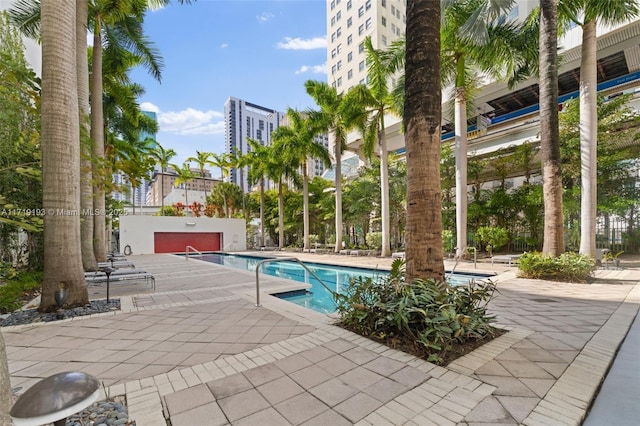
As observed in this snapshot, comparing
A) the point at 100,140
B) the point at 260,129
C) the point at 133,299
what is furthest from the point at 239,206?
the point at 260,129

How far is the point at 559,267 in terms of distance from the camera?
7410 mm

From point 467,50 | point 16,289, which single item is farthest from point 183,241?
point 467,50

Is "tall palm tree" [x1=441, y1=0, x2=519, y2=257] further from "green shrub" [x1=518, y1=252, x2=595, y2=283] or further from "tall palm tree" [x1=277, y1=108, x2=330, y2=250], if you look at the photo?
"tall palm tree" [x1=277, y1=108, x2=330, y2=250]

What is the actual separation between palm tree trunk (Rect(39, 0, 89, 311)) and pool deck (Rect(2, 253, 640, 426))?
40.7 inches

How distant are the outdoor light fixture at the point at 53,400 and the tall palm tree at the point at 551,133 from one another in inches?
393

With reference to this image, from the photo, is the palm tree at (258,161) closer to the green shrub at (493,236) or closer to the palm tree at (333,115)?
the palm tree at (333,115)

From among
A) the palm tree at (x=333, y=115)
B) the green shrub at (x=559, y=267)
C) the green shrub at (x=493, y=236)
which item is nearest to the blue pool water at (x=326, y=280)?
the green shrub at (x=559, y=267)

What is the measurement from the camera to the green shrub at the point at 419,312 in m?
3.21

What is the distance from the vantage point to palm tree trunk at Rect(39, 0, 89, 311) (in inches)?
189

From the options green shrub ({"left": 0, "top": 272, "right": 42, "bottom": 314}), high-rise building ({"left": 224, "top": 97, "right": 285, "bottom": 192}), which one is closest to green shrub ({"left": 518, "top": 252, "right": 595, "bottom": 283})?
green shrub ({"left": 0, "top": 272, "right": 42, "bottom": 314})

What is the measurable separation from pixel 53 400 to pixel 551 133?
10.7 metres

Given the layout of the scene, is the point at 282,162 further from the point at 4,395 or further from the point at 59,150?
the point at 4,395

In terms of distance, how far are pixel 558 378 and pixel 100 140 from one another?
497 inches

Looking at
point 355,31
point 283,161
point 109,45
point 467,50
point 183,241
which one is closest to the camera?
point 467,50
